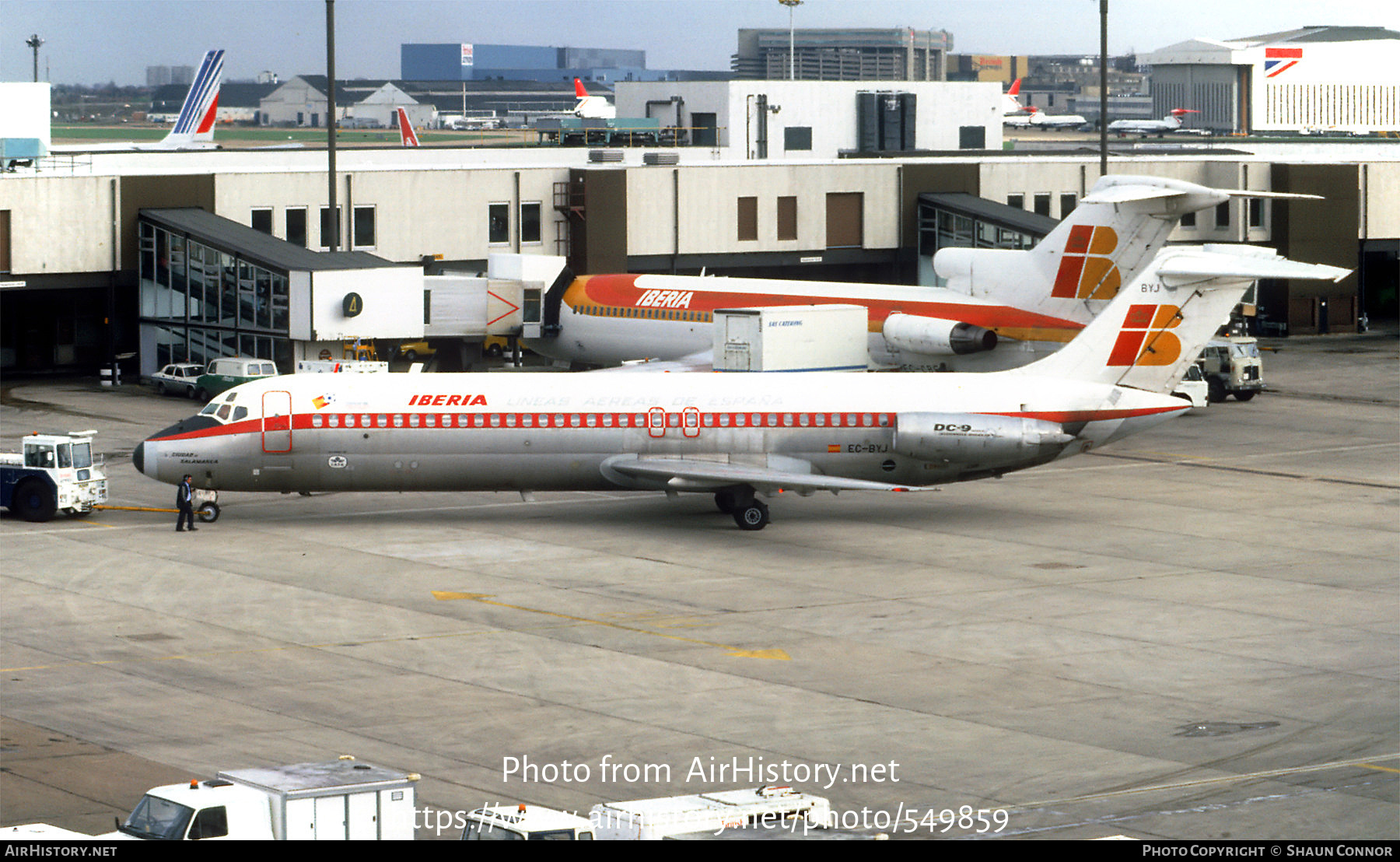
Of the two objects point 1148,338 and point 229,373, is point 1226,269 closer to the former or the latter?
point 1148,338

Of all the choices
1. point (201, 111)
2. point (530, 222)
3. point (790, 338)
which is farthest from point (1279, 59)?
point (790, 338)

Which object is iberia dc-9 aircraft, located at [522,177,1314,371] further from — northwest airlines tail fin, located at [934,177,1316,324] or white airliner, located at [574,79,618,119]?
white airliner, located at [574,79,618,119]

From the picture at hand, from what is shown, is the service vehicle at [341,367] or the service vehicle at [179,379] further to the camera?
the service vehicle at [179,379]

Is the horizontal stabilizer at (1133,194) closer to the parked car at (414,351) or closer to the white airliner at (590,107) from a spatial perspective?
the parked car at (414,351)

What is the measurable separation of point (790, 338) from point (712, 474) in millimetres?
13699

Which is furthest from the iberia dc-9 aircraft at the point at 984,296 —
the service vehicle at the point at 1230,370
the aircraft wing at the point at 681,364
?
the service vehicle at the point at 1230,370

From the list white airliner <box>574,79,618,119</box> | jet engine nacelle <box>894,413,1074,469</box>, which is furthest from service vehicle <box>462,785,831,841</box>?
white airliner <box>574,79,618,119</box>

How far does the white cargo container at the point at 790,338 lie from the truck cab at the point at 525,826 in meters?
36.9

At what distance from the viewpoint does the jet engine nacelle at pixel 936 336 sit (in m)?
59.4

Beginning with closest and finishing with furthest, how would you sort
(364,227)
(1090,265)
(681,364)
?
(1090,265), (681,364), (364,227)

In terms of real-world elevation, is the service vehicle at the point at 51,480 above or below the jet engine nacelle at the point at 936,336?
below

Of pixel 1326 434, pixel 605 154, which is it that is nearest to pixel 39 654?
pixel 1326 434

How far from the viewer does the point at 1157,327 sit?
46250 mm

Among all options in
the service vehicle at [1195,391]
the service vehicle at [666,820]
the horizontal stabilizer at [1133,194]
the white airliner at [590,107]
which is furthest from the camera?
Result: the white airliner at [590,107]
